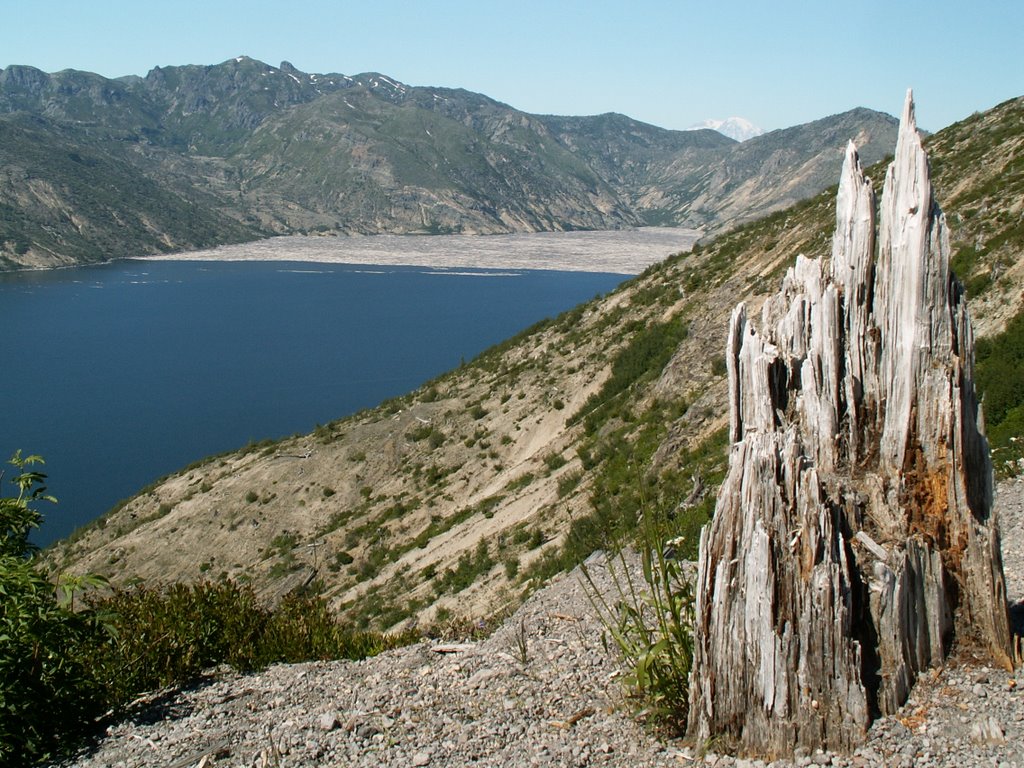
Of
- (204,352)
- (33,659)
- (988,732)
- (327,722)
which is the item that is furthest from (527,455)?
(204,352)

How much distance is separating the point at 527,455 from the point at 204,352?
7735cm

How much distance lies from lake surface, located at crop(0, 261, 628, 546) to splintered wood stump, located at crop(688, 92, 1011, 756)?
161ft

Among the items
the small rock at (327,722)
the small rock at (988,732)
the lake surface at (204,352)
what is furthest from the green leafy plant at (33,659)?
the lake surface at (204,352)

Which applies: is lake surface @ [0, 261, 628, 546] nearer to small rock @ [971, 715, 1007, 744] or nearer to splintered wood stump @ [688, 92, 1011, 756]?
splintered wood stump @ [688, 92, 1011, 756]

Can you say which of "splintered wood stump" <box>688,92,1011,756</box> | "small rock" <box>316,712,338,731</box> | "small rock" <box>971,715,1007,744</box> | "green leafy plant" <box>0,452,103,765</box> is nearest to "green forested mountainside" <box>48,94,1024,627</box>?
→ "splintered wood stump" <box>688,92,1011,756</box>

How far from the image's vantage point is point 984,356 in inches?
688

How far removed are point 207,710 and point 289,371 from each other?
81.6 metres

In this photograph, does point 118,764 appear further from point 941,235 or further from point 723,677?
point 941,235

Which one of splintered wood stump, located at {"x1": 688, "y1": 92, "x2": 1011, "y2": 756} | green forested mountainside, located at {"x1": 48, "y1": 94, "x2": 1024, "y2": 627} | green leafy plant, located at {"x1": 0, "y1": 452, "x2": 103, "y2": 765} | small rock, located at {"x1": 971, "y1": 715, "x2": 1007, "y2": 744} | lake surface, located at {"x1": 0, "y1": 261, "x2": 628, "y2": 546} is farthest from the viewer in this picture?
lake surface, located at {"x1": 0, "y1": 261, "x2": 628, "y2": 546}

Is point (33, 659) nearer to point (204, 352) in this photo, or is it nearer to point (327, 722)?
point (327, 722)

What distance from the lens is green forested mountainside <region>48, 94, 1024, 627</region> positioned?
19406mm

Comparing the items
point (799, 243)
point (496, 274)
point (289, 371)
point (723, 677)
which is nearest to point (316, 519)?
point (799, 243)

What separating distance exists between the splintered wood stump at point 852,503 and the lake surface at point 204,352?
161 ft

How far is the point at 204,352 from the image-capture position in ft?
323
